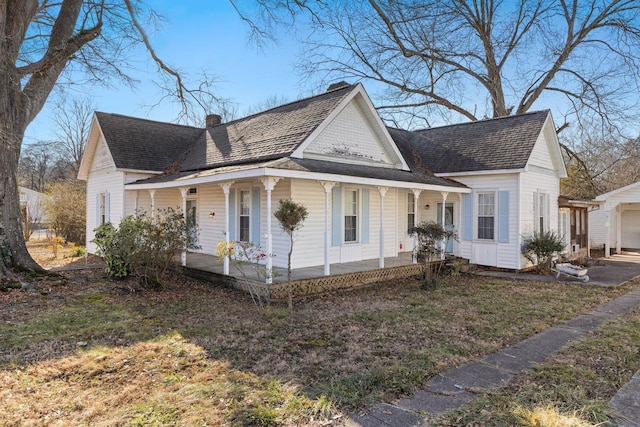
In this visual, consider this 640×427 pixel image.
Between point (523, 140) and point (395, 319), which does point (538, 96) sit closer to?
point (523, 140)

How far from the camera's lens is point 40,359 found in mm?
5062

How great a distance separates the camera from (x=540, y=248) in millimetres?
12953

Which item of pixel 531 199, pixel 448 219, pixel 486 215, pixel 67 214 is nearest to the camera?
pixel 531 199

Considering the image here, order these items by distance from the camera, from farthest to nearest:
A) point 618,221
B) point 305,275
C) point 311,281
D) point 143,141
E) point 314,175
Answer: point 618,221 → point 143,141 → point 305,275 → point 311,281 → point 314,175

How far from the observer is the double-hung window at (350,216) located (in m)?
12.1

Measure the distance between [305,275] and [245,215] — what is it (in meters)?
3.44

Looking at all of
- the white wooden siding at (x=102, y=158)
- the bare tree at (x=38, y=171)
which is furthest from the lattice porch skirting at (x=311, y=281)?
the bare tree at (x=38, y=171)

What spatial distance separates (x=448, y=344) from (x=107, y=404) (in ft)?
15.2

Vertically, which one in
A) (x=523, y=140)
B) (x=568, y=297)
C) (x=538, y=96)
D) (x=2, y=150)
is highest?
(x=538, y=96)

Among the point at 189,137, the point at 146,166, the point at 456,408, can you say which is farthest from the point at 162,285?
the point at 189,137

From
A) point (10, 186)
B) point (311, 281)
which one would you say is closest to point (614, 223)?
point (311, 281)

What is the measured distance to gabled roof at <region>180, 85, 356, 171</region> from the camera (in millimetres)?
11289

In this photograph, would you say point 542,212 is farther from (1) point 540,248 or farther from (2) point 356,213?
(2) point 356,213

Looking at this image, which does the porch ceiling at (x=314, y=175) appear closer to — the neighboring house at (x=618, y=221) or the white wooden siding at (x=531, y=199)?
the white wooden siding at (x=531, y=199)
